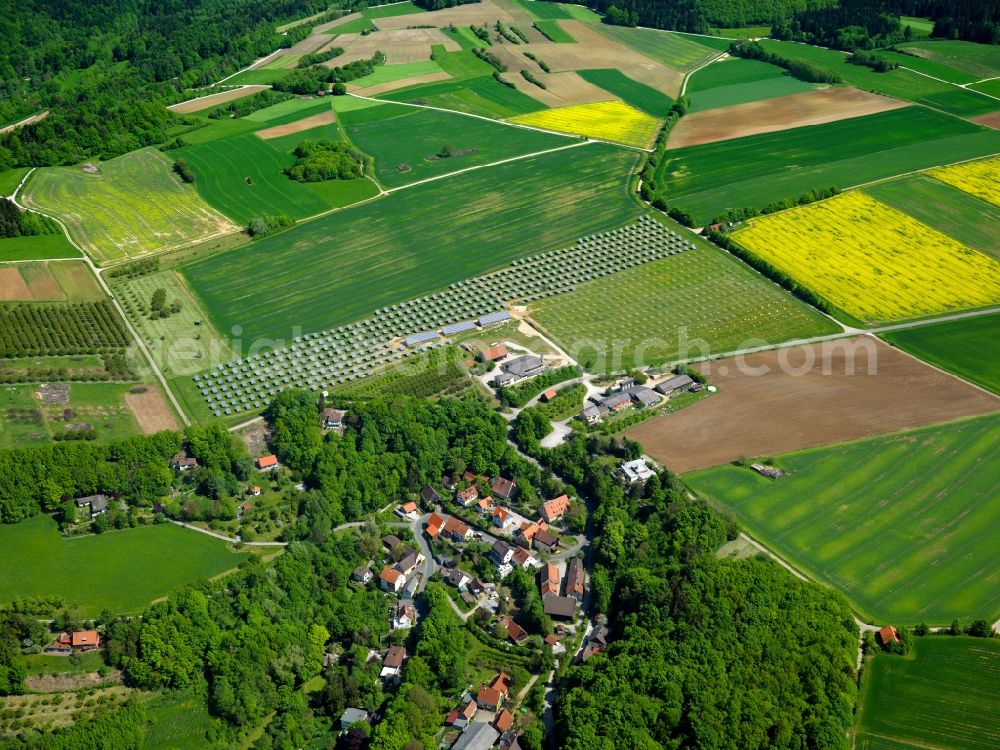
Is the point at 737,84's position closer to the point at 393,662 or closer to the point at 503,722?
the point at 393,662

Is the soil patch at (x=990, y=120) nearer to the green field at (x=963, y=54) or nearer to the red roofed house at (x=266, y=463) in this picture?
the green field at (x=963, y=54)

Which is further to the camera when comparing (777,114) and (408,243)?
(777,114)

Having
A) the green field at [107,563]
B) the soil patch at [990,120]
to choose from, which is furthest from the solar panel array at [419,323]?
the soil patch at [990,120]

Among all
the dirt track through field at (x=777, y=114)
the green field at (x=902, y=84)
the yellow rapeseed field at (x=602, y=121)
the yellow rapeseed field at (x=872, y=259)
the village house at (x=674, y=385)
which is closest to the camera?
the village house at (x=674, y=385)

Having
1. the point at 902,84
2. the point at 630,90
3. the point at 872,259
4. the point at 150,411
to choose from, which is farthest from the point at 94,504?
the point at 902,84

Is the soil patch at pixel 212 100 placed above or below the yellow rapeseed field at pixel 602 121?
above

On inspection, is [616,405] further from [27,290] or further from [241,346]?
[27,290]

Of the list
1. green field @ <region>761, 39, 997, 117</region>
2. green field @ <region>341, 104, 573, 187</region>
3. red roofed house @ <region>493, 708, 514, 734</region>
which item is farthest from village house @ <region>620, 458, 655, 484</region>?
green field @ <region>761, 39, 997, 117</region>
